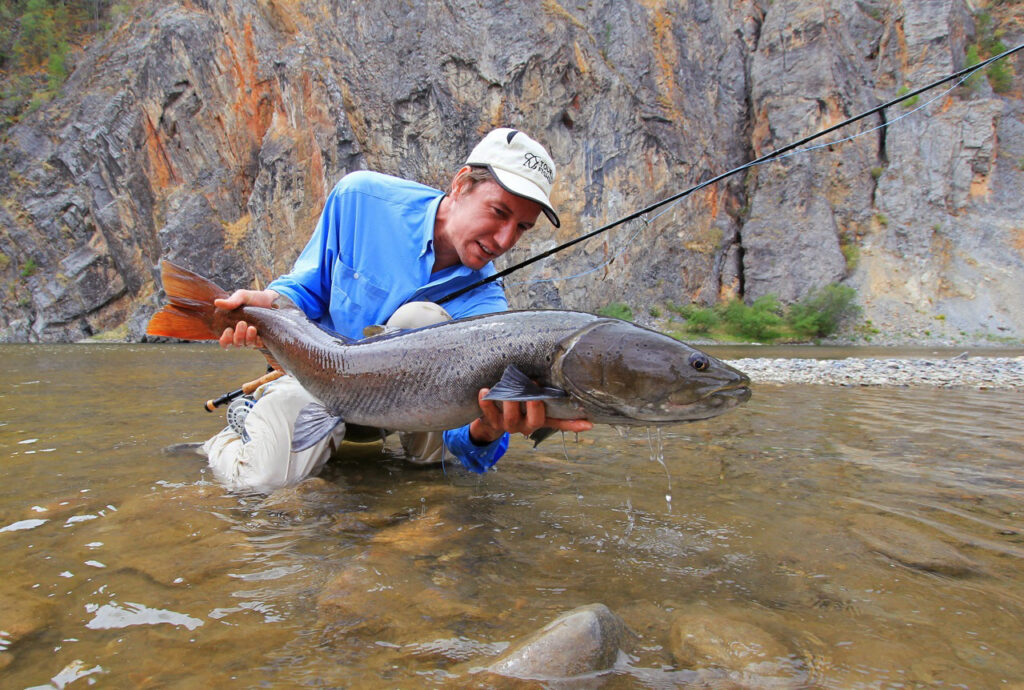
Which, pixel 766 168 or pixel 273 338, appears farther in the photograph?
pixel 766 168

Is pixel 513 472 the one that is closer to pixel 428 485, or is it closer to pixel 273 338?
pixel 428 485

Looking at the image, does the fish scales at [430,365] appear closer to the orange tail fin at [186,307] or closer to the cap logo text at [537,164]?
the orange tail fin at [186,307]

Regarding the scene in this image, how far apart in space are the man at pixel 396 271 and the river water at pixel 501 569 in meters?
0.23

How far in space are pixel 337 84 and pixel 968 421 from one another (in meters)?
36.6

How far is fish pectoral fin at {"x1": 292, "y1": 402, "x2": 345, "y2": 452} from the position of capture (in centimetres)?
268

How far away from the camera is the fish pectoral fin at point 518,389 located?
223 centimetres

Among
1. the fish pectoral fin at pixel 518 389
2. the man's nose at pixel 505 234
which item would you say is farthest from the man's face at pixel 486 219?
the fish pectoral fin at pixel 518 389

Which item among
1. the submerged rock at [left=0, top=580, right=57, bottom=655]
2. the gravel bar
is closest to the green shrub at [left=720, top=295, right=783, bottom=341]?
the gravel bar

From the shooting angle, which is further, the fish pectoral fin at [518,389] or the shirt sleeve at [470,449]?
the shirt sleeve at [470,449]

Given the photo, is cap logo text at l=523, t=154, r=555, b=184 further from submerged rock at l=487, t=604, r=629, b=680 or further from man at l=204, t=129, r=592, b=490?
submerged rock at l=487, t=604, r=629, b=680

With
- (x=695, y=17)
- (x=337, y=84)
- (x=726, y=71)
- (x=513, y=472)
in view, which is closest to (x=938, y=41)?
(x=726, y=71)

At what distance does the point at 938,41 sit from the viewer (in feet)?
130

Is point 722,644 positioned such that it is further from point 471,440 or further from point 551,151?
point 551,151

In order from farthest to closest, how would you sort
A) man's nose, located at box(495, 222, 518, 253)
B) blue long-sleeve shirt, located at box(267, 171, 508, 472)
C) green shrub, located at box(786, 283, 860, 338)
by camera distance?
green shrub, located at box(786, 283, 860, 338), blue long-sleeve shirt, located at box(267, 171, 508, 472), man's nose, located at box(495, 222, 518, 253)
